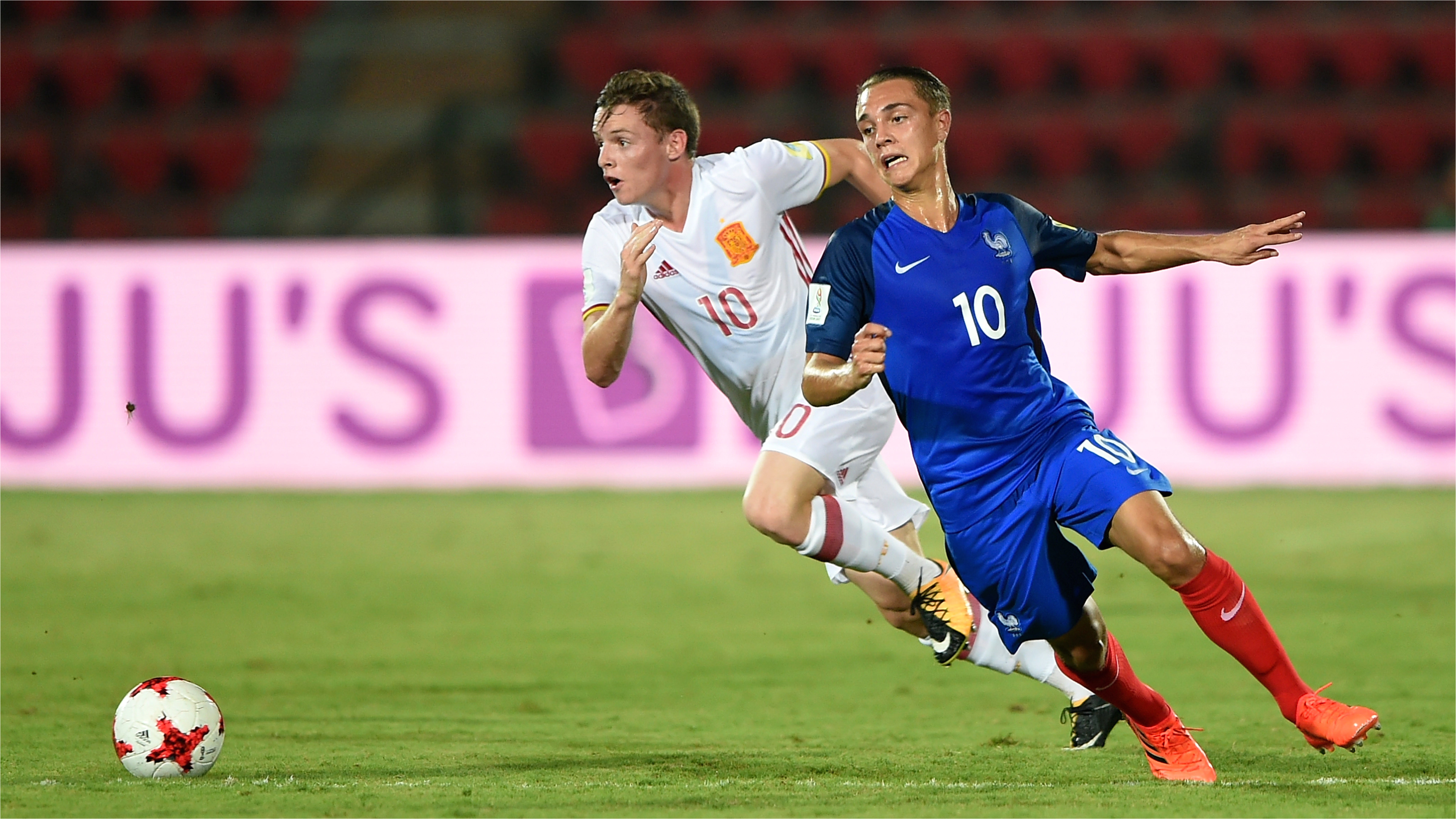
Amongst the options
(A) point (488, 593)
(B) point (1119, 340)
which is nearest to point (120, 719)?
(A) point (488, 593)

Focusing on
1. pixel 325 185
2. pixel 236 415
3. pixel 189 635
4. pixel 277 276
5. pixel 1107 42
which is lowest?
pixel 189 635

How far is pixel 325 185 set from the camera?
1473cm

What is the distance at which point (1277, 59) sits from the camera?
1486 centimetres

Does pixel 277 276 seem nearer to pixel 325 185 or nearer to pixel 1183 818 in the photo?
pixel 325 185

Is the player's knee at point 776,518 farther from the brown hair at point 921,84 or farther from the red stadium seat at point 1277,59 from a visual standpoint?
the red stadium seat at point 1277,59

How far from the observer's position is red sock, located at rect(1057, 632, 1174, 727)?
4332 millimetres

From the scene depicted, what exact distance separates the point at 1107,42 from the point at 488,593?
30.0ft

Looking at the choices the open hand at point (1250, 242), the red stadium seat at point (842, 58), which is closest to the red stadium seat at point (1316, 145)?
the red stadium seat at point (842, 58)

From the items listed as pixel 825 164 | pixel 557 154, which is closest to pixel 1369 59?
pixel 557 154

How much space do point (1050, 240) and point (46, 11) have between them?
13773mm

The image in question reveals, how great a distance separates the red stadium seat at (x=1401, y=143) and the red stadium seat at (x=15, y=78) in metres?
11.3

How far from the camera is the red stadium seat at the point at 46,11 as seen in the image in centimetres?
1577

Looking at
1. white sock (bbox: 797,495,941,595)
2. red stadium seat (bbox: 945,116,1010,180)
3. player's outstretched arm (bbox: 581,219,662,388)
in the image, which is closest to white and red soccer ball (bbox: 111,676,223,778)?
player's outstretched arm (bbox: 581,219,662,388)

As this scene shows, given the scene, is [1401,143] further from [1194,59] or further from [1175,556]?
[1175,556]
